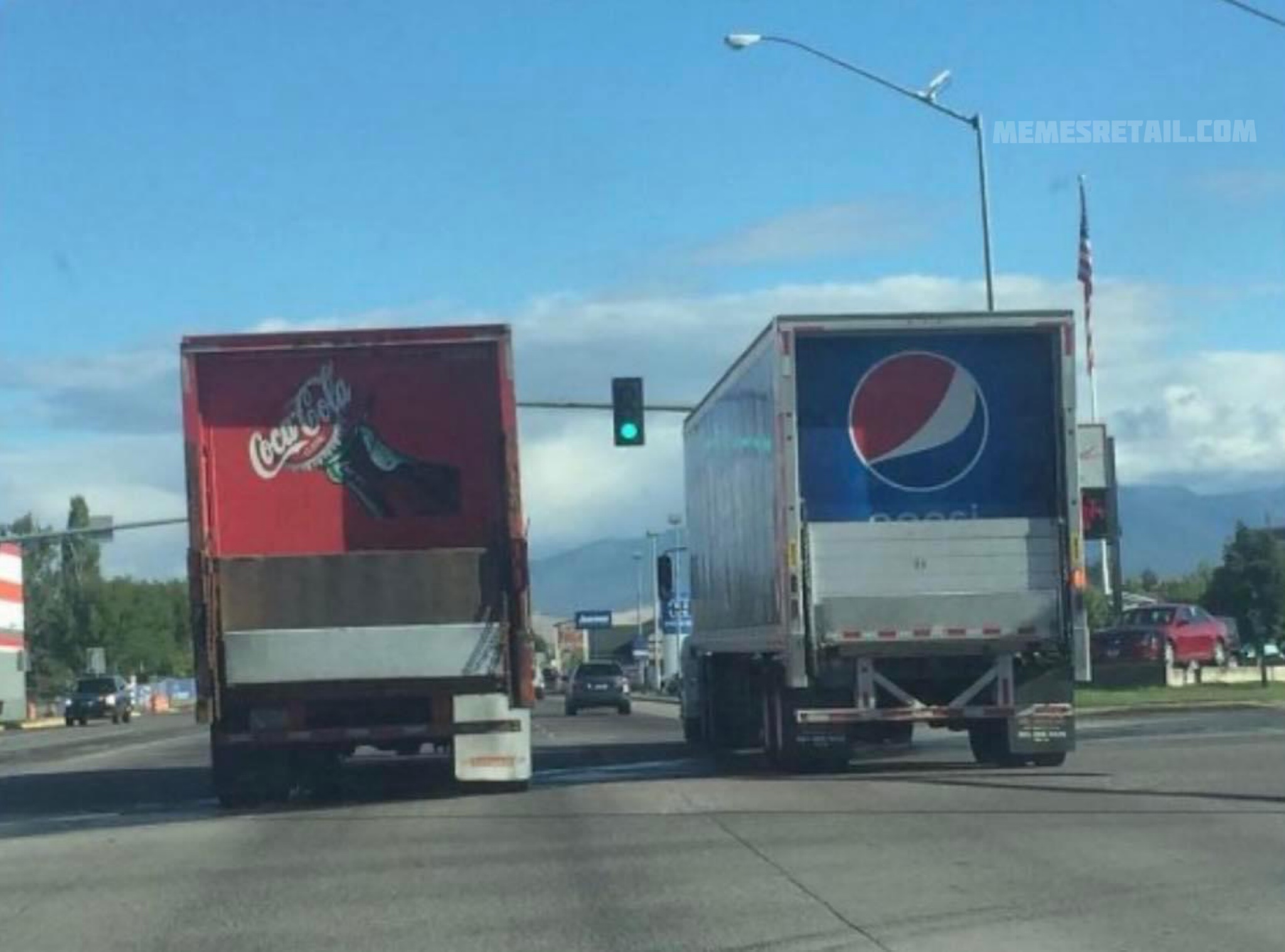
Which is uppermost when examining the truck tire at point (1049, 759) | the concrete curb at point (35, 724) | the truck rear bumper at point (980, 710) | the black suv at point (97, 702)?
the truck rear bumper at point (980, 710)

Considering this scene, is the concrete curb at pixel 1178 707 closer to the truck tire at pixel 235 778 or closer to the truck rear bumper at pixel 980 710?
the truck rear bumper at pixel 980 710

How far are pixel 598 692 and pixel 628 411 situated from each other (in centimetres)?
2337

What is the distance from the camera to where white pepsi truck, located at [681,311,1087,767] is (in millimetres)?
20578

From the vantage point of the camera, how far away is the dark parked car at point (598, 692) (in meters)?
56.5

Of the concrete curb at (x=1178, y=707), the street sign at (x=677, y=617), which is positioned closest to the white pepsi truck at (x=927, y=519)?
the concrete curb at (x=1178, y=707)

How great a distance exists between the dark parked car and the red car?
42.8ft

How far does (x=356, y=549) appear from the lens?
64.6ft

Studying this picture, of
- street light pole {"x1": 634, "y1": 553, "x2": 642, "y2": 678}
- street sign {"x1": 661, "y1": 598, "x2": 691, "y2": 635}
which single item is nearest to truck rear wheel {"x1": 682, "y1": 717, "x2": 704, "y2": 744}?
street sign {"x1": 661, "y1": 598, "x2": 691, "y2": 635}

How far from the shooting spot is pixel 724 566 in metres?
25.9

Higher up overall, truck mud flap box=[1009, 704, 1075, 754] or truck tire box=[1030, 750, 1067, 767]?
truck mud flap box=[1009, 704, 1075, 754]

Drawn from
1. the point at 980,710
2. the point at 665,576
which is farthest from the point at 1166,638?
the point at 980,710

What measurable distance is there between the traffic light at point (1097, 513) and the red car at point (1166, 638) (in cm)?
1730

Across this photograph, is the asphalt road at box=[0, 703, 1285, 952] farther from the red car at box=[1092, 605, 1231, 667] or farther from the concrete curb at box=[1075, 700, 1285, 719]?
the red car at box=[1092, 605, 1231, 667]

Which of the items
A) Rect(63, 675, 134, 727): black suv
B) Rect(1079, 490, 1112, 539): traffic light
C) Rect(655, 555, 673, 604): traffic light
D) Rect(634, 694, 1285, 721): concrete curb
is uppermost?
Rect(1079, 490, 1112, 539): traffic light
